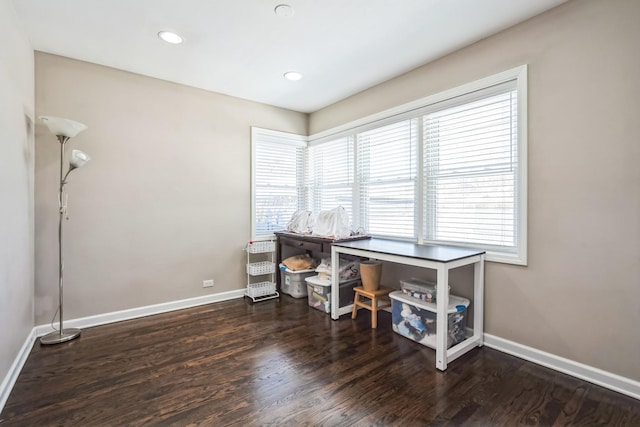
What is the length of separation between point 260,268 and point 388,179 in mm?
1942

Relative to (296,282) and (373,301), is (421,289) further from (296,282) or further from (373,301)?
(296,282)

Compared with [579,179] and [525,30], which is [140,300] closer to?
[579,179]

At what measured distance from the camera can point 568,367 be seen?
2111 mm

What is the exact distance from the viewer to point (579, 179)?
2.06 metres

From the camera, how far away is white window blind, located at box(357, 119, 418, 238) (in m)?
3.21

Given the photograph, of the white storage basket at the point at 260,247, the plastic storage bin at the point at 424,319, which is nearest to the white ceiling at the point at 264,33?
the white storage basket at the point at 260,247

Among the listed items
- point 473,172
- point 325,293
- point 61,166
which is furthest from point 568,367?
point 61,166

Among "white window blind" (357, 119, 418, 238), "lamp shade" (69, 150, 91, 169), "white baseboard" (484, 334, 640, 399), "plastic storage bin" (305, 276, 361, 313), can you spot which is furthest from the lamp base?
"white baseboard" (484, 334, 640, 399)

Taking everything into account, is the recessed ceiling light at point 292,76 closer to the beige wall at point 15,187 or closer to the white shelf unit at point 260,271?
the white shelf unit at point 260,271

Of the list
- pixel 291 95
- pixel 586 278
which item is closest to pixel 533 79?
pixel 586 278

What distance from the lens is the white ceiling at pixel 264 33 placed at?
2.13 m

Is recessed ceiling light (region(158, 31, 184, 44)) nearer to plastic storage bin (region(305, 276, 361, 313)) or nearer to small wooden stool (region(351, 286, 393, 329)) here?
plastic storage bin (region(305, 276, 361, 313))

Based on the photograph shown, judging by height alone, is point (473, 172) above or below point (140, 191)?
above

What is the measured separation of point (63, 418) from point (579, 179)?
3.55m
